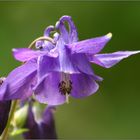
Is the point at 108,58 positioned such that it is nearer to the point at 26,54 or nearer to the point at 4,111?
the point at 26,54

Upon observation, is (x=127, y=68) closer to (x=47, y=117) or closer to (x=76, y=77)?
(x=47, y=117)

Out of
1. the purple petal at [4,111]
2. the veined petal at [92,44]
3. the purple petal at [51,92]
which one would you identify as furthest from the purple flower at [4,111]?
the veined petal at [92,44]

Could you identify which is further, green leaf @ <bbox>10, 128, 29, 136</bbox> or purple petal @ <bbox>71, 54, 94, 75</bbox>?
green leaf @ <bbox>10, 128, 29, 136</bbox>

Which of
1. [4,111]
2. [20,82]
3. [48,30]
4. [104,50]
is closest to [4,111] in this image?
[4,111]

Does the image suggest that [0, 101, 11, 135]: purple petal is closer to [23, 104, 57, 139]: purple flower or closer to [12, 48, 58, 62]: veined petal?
[12, 48, 58, 62]: veined petal

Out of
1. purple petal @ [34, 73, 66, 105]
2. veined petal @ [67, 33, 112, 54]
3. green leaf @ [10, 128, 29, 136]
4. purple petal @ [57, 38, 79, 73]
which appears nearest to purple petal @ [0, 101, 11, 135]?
purple petal @ [34, 73, 66, 105]

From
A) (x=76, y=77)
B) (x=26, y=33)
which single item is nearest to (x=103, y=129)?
(x=26, y=33)
